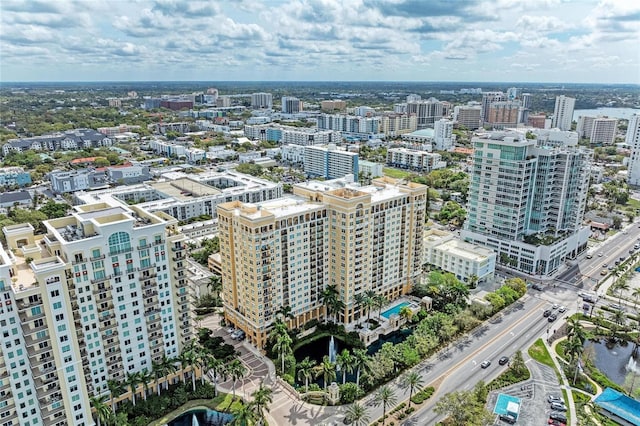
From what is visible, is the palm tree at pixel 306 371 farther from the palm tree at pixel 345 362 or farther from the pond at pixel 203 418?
the pond at pixel 203 418

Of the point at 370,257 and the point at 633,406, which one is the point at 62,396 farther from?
the point at 633,406

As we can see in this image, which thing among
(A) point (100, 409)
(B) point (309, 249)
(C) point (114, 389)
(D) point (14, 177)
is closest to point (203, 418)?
(C) point (114, 389)

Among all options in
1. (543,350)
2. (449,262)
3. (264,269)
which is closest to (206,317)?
(264,269)

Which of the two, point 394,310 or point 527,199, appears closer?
point 394,310

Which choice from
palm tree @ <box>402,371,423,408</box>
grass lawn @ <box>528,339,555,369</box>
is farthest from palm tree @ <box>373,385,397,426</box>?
grass lawn @ <box>528,339,555,369</box>

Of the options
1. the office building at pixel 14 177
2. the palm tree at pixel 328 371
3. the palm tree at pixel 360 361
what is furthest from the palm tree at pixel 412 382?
the office building at pixel 14 177

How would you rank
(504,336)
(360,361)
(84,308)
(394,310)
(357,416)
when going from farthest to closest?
(394,310)
(504,336)
(360,361)
(357,416)
(84,308)

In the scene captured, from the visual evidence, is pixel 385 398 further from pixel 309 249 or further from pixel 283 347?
pixel 309 249
